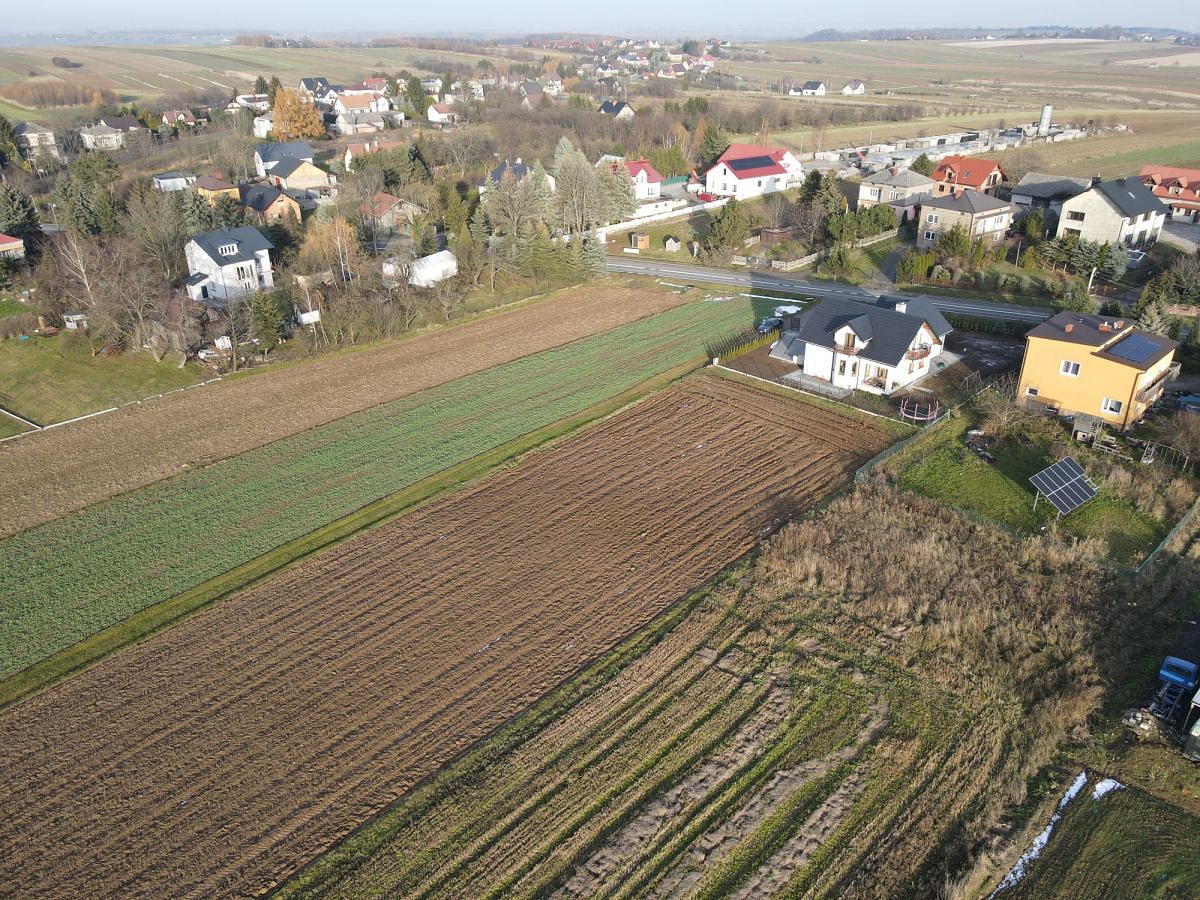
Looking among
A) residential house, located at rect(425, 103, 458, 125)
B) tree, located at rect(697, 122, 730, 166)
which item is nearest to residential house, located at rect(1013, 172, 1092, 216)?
tree, located at rect(697, 122, 730, 166)

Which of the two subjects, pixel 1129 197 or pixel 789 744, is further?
pixel 1129 197

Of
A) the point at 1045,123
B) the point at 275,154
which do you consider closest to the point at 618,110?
the point at 275,154

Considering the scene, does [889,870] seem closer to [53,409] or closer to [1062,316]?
[1062,316]

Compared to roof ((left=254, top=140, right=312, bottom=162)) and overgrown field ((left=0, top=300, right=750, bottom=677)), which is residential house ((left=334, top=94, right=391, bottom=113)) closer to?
roof ((left=254, top=140, right=312, bottom=162))

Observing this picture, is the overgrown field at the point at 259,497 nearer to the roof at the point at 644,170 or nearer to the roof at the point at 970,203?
the roof at the point at 970,203

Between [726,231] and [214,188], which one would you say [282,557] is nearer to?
[726,231]

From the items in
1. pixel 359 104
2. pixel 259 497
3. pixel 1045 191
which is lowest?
pixel 259 497

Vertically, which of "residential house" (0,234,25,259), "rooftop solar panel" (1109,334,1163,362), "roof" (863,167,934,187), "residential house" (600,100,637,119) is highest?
"residential house" (600,100,637,119)
